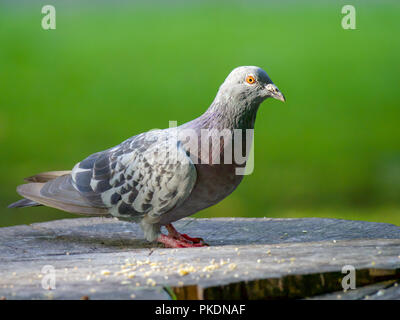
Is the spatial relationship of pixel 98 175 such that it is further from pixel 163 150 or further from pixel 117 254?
pixel 117 254

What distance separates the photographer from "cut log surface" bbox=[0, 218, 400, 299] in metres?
2.67

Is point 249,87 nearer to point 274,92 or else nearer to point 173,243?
point 274,92

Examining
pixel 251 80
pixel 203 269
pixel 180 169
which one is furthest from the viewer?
pixel 251 80

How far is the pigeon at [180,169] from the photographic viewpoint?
3.72 m

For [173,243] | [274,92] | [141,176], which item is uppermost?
[274,92]

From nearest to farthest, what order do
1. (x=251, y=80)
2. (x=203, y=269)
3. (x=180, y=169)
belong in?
1. (x=203, y=269)
2. (x=180, y=169)
3. (x=251, y=80)

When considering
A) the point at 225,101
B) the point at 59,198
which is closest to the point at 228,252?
the point at 225,101

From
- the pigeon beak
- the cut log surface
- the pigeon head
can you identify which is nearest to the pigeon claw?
the cut log surface

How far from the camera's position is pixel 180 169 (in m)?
3.67

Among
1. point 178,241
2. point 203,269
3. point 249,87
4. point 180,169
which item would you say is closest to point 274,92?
point 249,87

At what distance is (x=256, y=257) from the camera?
10.2 feet

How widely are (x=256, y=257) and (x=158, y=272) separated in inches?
22.1

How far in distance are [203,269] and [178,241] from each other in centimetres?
101

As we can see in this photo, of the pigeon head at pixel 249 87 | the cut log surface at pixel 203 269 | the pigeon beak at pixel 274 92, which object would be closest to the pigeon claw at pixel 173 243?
the cut log surface at pixel 203 269
